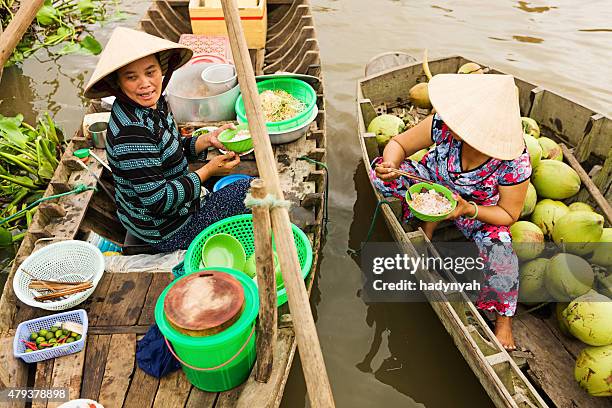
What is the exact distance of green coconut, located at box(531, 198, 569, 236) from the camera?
10.2 feet

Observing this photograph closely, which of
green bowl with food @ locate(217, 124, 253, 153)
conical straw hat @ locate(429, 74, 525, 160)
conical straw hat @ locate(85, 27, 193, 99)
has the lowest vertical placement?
green bowl with food @ locate(217, 124, 253, 153)

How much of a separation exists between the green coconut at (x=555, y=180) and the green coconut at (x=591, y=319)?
836mm

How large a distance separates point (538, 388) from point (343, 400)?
1164 millimetres

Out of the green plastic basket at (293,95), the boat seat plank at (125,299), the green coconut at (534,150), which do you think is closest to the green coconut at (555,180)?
the green coconut at (534,150)

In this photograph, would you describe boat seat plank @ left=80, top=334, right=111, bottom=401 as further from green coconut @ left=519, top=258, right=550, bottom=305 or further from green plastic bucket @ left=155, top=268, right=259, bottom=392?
green coconut @ left=519, top=258, right=550, bottom=305

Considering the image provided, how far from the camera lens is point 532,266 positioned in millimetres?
2852

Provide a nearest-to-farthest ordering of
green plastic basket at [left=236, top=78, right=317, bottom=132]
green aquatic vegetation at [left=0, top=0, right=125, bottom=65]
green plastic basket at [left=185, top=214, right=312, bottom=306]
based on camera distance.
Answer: green plastic basket at [left=185, top=214, right=312, bottom=306], green plastic basket at [left=236, top=78, right=317, bottom=132], green aquatic vegetation at [left=0, top=0, right=125, bottom=65]

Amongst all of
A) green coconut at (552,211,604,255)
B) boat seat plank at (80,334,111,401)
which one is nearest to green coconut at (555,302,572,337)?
green coconut at (552,211,604,255)

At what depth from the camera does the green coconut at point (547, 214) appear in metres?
3.10

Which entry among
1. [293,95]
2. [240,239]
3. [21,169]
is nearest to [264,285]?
[240,239]

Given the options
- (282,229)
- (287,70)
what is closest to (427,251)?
(282,229)

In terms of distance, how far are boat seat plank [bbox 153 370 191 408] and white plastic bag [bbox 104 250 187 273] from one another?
25.8 inches

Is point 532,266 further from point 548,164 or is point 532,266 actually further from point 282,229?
point 282,229

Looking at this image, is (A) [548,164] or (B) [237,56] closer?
(B) [237,56]
